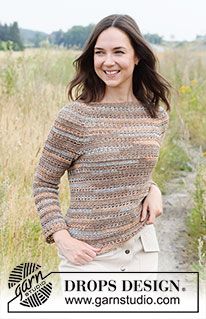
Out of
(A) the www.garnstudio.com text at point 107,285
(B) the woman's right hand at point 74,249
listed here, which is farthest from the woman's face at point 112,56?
(A) the www.garnstudio.com text at point 107,285

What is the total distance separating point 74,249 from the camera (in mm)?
2156

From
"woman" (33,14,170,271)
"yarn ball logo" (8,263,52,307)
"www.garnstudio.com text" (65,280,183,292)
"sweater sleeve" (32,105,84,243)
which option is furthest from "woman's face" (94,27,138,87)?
"yarn ball logo" (8,263,52,307)

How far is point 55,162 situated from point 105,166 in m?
0.17

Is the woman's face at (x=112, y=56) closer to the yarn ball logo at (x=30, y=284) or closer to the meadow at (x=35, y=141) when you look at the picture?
the meadow at (x=35, y=141)

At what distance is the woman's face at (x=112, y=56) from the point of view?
2.20 metres

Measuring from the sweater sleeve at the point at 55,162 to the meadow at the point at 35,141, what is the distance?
2.60 feet

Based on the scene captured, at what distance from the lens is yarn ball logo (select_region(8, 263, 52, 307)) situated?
258 cm

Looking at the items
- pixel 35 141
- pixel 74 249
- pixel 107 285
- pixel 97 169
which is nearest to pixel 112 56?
pixel 97 169

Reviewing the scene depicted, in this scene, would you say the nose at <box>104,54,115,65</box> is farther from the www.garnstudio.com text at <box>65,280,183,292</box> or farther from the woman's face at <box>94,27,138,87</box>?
the www.garnstudio.com text at <box>65,280,183,292</box>

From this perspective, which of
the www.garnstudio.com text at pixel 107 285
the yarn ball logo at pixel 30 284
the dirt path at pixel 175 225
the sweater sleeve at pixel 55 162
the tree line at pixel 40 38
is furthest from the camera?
the tree line at pixel 40 38

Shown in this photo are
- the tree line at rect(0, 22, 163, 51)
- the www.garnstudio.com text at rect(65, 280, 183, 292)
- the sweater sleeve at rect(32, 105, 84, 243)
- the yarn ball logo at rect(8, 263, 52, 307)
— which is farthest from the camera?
the tree line at rect(0, 22, 163, 51)

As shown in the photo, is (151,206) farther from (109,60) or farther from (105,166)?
(109,60)

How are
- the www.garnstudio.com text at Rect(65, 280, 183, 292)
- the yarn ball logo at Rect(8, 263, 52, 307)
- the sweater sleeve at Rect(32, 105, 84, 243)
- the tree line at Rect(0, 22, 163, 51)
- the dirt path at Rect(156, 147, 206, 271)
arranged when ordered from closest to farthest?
1. the sweater sleeve at Rect(32, 105, 84, 243)
2. the www.garnstudio.com text at Rect(65, 280, 183, 292)
3. the yarn ball logo at Rect(8, 263, 52, 307)
4. the dirt path at Rect(156, 147, 206, 271)
5. the tree line at Rect(0, 22, 163, 51)

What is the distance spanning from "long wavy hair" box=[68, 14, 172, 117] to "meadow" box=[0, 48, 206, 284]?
43 cm
